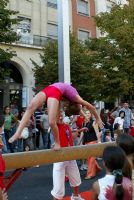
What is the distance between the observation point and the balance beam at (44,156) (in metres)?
5.16

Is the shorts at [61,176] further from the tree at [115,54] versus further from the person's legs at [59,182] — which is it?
the tree at [115,54]

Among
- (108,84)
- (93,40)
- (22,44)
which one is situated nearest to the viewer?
(108,84)

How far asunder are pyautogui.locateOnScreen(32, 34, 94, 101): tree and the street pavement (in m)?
16.6

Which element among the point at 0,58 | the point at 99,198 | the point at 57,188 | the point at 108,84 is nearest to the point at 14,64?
the point at 108,84

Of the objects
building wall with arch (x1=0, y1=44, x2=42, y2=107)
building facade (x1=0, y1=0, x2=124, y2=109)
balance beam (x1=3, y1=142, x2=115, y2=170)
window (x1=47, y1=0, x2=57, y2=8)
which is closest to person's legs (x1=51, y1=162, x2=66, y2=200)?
balance beam (x1=3, y1=142, x2=115, y2=170)

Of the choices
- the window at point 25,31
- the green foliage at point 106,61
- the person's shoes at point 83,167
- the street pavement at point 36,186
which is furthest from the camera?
the window at point 25,31

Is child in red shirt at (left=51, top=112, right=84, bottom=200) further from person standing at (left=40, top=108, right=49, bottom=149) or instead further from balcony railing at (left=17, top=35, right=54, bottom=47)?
balcony railing at (left=17, top=35, right=54, bottom=47)

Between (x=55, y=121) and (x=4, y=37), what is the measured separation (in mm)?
14407

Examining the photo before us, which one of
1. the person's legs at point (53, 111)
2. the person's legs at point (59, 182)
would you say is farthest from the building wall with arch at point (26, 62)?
the person's legs at point (53, 111)

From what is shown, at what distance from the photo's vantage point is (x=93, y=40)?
28.3 metres

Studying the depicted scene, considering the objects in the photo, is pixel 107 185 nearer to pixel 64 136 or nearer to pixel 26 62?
pixel 64 136

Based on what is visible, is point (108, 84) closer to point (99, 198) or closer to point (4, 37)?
point (4, 37)

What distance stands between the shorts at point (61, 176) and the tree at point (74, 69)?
20.6 meters

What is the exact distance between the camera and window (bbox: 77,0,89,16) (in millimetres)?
36219
